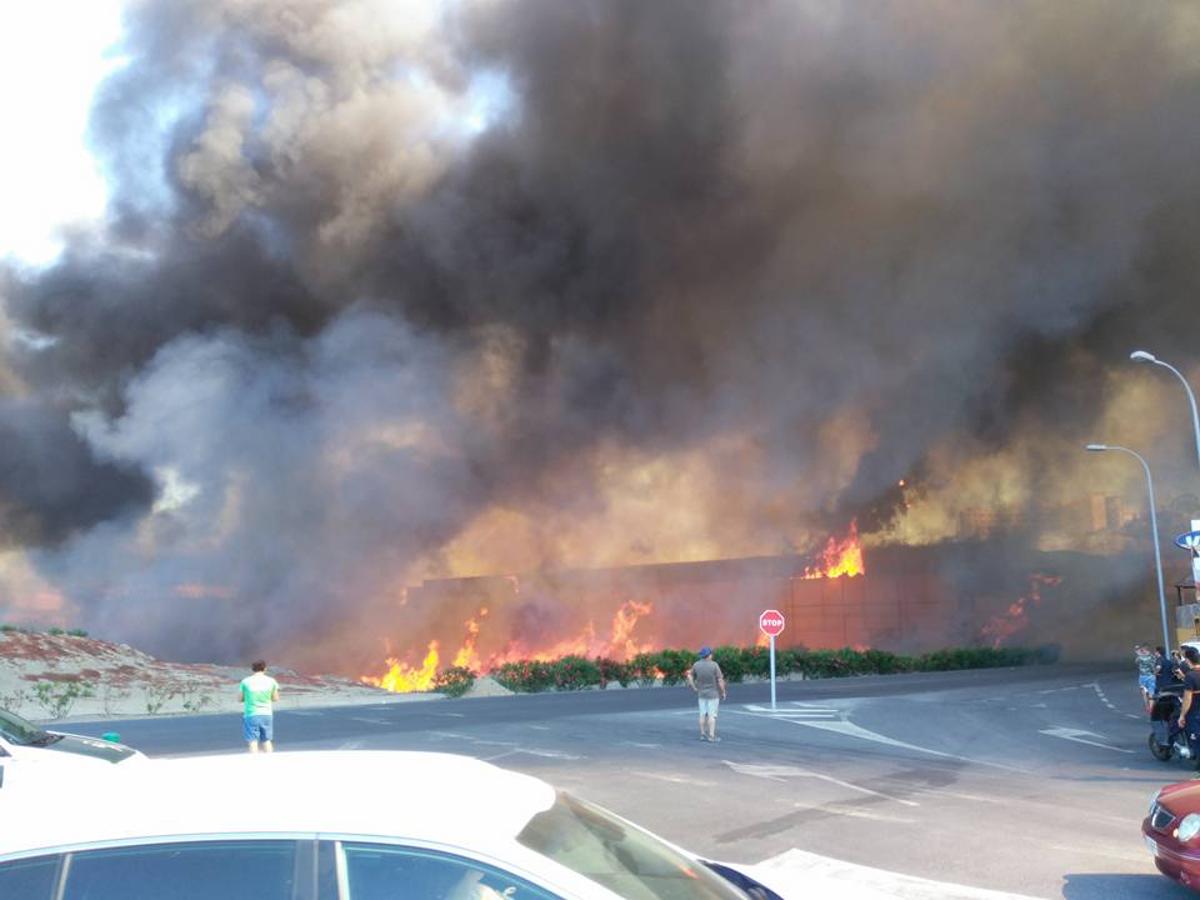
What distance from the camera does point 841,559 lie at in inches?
2023

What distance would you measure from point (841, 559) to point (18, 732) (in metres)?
47.9

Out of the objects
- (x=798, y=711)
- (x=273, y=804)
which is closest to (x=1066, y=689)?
(x=798, y=711)

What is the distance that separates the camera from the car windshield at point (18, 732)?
5877 millimetres

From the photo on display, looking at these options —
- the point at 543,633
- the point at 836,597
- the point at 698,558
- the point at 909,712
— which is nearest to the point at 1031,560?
the point at 836,597

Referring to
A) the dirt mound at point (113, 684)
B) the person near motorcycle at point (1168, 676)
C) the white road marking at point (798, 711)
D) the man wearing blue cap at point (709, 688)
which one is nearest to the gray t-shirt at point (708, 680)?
the man wearing blue cap at point (709, 688)

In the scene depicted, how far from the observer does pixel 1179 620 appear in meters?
23.1

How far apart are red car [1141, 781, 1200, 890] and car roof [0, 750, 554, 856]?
474 cm

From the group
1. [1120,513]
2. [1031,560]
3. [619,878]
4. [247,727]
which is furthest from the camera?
[1120,513]

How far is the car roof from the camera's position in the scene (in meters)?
2.22

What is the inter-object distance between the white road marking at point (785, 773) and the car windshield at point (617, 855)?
25.5 feet

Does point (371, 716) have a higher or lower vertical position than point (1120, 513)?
lower

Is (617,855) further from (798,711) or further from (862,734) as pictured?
(798,711)

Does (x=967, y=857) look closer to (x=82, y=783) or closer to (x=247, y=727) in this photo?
(x=82, y=783)

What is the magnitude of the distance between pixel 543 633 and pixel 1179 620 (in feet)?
109
